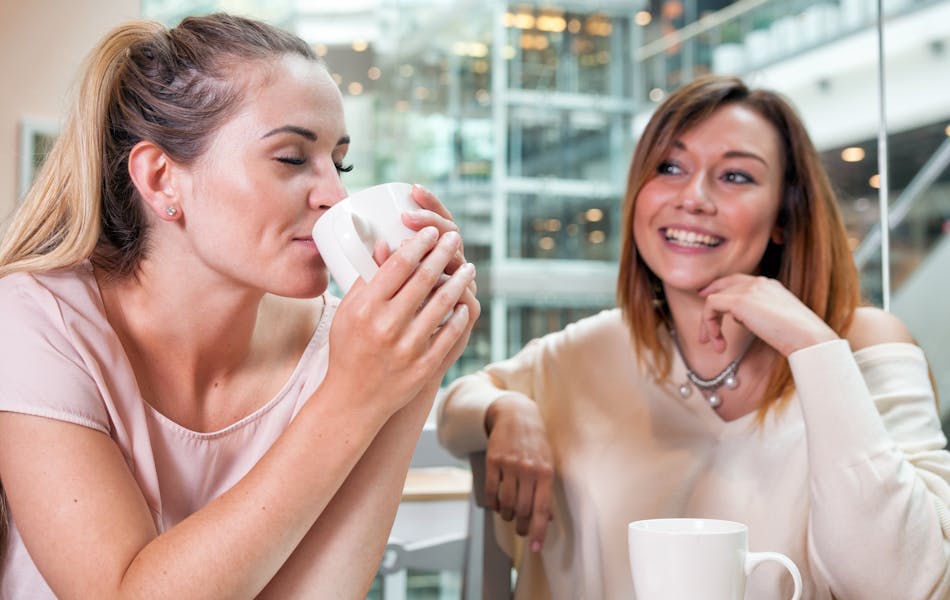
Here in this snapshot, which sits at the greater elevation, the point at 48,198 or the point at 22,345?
the point at 48,198

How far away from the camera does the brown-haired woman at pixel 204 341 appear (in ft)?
2.77

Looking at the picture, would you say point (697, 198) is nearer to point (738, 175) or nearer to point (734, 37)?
point (738, 175)

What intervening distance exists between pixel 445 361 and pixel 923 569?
0.59 meters

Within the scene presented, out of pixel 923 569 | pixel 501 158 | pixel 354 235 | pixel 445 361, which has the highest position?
pixel 501 158

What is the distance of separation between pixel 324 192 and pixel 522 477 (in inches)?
17.3

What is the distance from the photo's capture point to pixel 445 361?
0.97 meters

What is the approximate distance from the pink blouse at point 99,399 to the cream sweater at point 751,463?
328 mm

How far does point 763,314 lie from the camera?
121 centimetres

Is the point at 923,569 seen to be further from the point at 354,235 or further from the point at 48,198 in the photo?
the point at 48,198

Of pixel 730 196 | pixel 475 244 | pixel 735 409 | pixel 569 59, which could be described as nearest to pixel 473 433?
pixel 735 409

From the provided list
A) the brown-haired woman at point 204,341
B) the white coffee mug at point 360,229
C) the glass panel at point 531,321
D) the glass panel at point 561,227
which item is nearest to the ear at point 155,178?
the brown-haired woman at point 204,341

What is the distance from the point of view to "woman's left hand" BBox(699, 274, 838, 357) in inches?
45.9

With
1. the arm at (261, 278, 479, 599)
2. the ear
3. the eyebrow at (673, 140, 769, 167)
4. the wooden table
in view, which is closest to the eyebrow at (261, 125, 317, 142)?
the ear

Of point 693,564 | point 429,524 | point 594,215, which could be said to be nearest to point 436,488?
point 429,524
